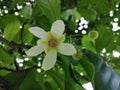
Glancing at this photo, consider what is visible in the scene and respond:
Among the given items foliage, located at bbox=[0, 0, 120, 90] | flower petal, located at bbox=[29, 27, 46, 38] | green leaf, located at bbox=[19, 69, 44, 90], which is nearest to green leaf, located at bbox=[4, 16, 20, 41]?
foliage, located at bbox=[0, 0, 120, 90]

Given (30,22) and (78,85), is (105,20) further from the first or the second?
(78,85)

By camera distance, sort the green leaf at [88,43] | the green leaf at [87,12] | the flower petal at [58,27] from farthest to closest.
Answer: the green leaf at [87,12]
the green leaf at [88,43]
the flower petal at [58,27]

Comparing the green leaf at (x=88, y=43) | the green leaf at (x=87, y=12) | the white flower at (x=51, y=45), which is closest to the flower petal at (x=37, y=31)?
the white flower at (x=51, y=45)

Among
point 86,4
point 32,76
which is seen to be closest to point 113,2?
point 86,4

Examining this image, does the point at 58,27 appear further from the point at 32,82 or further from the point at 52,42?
the point at 32,82

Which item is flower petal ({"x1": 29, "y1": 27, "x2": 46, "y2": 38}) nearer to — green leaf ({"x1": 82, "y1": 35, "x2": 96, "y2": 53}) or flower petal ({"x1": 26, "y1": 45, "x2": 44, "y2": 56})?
flower petal ({"x1": 26, "y1": 45, "x2": 44, "y2": 56})

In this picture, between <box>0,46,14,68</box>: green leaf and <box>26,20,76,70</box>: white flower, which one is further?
<box>0,46,14,68</box>: green leaf

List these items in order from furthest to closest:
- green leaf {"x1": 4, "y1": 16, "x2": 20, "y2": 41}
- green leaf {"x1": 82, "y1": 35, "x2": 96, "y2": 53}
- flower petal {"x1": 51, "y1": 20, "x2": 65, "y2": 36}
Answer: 1. green leaf {"x1": 4, "y1": 16, "x2": 20, "y2": 41}
2. green leaf {"x1": 82, "y1": 35, "x2": 96, "y2": 53}
3. flower petal {"x1": 51, "y1": 20, "x2": 65, "y2": 36}

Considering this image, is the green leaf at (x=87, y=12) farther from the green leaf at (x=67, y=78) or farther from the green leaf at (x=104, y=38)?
the green leaf at (x=67, y=78)
